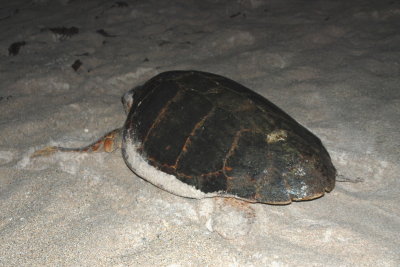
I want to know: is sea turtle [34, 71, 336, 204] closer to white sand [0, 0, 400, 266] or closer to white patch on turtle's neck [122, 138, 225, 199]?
white patch on turtle's neck [122, 138, 225, 199]

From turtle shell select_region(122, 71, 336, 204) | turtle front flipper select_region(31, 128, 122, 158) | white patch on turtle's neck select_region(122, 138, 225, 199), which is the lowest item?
turtle front flipper select_region(31, 128, 122, 158)

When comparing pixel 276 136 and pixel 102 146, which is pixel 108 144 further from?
pixel 276 136

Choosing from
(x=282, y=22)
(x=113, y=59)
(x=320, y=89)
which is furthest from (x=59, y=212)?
(x=282, y=22)

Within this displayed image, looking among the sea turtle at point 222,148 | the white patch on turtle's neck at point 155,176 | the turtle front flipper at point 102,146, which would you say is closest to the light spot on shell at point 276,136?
the sea turtle at point 222,148

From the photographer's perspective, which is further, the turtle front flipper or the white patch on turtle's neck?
the turtle front flipper

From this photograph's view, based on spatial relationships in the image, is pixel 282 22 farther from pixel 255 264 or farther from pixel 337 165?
pixel 255 264

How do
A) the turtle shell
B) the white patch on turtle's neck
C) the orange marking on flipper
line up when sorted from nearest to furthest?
the turtle shell < the white patch on turtle's neck < the orange marking on flipper

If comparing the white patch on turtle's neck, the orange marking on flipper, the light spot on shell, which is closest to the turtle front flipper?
the orange marking on flipper

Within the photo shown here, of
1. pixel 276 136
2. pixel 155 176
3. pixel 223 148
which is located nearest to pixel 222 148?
pixel 223 148

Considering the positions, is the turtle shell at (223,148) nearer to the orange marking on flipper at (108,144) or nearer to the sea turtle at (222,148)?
the sea turtle at (222,148)
